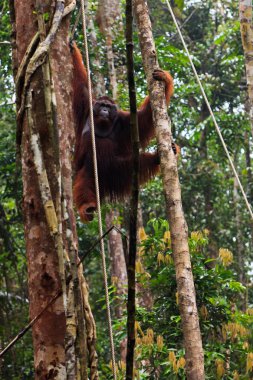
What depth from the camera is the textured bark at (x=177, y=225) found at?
2.98m

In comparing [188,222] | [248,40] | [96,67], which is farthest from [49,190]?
[188,222]

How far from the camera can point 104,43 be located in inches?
Result: 290

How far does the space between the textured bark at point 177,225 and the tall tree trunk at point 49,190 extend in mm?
995

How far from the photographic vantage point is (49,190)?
1928 millimetres

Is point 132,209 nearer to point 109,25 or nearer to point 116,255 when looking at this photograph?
point 116,255

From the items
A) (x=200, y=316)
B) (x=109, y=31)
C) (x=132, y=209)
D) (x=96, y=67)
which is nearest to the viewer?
(x=132, y=209)

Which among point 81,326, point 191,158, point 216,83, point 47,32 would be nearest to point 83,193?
point 47,32

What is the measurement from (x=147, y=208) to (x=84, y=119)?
423 centimetres

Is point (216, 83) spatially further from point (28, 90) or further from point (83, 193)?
point (28, 90)

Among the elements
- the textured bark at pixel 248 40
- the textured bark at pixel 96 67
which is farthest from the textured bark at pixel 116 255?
the textured bark at pixel 248 40

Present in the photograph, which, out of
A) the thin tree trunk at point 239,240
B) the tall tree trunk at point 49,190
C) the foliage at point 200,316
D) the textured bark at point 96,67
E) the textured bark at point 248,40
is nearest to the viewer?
the tall tree trunk at point 49,190

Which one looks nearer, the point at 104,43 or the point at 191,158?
the point at 104,43

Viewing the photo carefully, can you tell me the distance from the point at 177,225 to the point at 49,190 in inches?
51.2

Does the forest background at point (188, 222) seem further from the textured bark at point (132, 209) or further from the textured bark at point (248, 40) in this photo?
the textured bark at point (132, 209)
